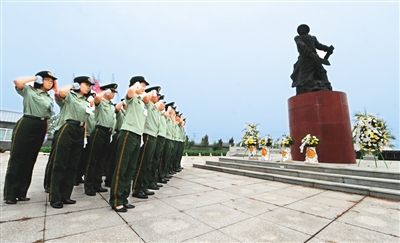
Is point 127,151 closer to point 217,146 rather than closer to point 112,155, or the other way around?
point 112,155

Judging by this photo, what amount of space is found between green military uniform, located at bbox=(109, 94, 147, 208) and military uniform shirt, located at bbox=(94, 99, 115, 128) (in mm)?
1139

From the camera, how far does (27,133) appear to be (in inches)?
113

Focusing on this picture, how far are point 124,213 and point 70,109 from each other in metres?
1.87

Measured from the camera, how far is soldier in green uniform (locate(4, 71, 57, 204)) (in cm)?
284

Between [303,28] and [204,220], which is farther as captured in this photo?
[303,28]

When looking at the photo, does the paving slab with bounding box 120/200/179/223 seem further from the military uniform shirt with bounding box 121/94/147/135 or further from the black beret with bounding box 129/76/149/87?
the black beret with bounding box 129/76/149/87

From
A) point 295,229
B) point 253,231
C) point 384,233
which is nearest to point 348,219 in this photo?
point 384,233

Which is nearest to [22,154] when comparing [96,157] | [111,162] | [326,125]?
[96,157]

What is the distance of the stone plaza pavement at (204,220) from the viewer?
1.94 meters

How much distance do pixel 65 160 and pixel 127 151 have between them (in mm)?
921

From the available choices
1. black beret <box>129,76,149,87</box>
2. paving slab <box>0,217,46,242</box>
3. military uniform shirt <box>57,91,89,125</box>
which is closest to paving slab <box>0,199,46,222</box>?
paving slab <box>0,217,46,242</box>

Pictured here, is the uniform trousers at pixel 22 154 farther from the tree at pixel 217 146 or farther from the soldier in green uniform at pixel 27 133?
the tree at pixel 217 146

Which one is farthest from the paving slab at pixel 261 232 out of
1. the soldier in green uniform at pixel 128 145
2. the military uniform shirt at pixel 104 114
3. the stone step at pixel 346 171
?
the stone step at pixel 346 171

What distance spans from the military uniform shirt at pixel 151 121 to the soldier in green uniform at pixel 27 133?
153 cm
